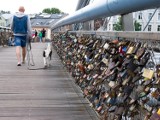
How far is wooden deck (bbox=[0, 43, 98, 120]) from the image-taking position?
6082mm

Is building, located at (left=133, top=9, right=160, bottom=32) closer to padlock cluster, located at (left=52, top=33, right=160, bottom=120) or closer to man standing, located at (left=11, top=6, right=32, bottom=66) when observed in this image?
padlock cluster, located at (left=52, top=33, right=160, bottom=120)

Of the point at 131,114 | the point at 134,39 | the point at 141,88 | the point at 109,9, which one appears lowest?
the point at 131,114

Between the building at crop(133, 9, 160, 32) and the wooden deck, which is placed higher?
the building at crop(133, 9, 160, 32)

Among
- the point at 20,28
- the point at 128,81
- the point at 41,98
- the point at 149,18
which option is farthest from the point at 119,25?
the point at 20,28

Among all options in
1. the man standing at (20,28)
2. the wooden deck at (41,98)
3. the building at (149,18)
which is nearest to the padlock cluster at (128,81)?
the building at (149,18)

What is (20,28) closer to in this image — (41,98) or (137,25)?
(41,98)

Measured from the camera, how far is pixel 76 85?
8.68 meters

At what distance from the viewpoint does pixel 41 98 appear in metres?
7.36

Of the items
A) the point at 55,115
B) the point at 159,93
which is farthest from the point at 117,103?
the point at 55,115

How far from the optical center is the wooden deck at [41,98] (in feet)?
20.0

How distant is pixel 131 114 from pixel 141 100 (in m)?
0.33

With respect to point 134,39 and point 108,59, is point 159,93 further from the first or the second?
point 108,59

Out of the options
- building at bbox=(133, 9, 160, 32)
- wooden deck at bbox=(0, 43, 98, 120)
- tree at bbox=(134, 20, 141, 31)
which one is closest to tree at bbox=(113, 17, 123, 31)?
tree at bbox=(134, 20, 141, 31)

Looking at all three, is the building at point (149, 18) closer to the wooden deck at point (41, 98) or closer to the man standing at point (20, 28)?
the wooden deck at point (41, 98)
